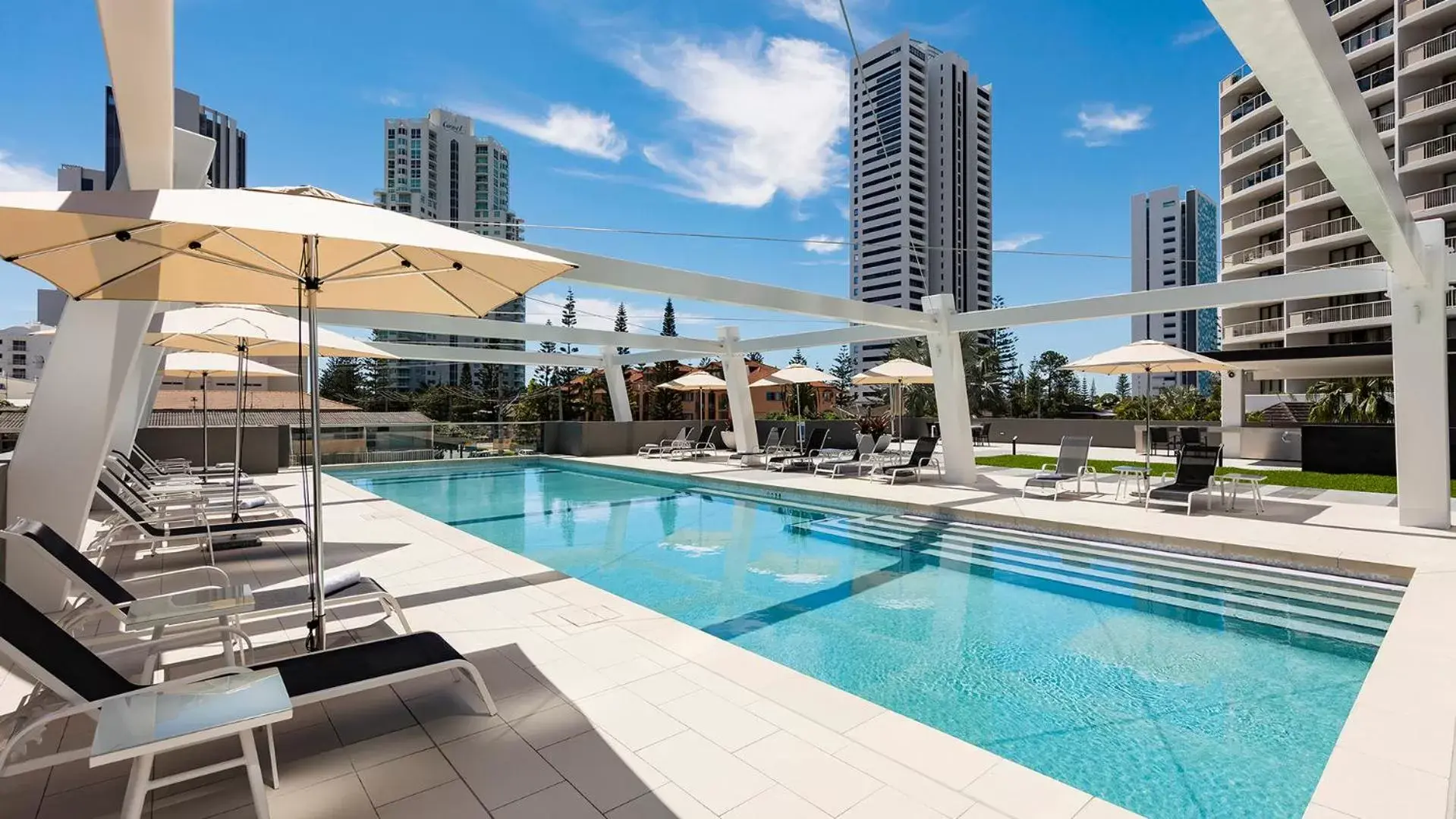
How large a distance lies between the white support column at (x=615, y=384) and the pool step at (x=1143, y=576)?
11.1 metres

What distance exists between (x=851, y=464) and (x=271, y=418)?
1980 centimetres

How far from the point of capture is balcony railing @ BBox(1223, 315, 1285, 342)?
34.9 metres

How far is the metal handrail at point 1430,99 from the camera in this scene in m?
A: 27.1

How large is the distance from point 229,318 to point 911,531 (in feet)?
25.2

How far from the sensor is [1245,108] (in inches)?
1476

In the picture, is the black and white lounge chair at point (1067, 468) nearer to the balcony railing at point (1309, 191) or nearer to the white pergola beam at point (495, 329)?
the white pergola beam at point (495, 329)

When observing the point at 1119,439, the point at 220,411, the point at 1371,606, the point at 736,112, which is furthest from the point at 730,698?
the point at 220,411

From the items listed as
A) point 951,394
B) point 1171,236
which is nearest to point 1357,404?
point 951,394

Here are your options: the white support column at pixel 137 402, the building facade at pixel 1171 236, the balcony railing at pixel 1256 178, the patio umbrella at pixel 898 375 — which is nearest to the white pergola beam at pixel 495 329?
the white support column at pixel 137 402

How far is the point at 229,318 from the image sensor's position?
599cm

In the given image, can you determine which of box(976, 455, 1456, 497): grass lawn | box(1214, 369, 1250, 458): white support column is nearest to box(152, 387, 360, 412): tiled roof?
box(976, 455, 1456, 497): grass lawn

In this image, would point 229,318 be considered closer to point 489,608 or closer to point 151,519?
point 151,519

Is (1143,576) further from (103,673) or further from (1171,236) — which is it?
(1171,236)

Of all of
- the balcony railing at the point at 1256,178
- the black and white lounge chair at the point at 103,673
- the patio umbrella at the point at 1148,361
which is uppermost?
the balcony railing at the point at 1256,178
